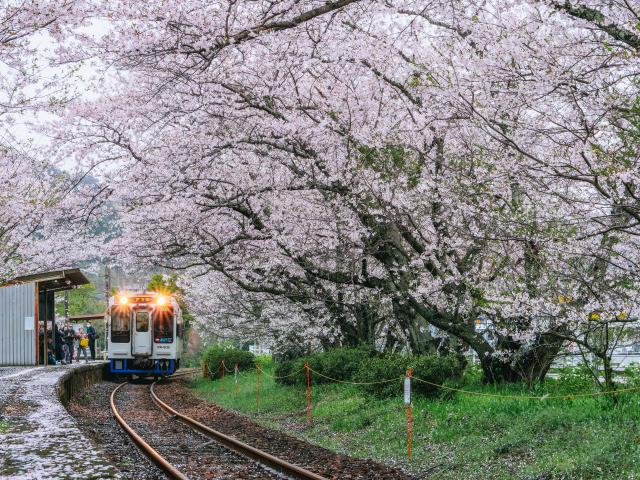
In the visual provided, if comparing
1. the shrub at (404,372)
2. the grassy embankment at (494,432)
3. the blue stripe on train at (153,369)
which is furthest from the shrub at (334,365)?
the blue stripe on train at (153,369)

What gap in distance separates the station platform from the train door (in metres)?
12.9

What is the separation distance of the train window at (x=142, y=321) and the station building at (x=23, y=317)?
285 cm

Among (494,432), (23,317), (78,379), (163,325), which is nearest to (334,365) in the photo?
(494,432)

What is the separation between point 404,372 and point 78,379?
507 inches

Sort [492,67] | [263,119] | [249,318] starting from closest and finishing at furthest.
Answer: [492,67] → [263,119] → [249,318]

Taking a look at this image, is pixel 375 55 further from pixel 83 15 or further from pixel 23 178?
pixel 23 178

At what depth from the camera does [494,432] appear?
30.4 ft

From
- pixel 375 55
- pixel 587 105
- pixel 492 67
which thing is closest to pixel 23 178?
pixel 375 55

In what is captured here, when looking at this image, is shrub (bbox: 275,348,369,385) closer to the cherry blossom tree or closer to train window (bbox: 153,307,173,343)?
the cherry blossom tree

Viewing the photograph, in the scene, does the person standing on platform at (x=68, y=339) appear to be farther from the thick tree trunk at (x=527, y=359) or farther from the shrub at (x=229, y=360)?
the thick tree trunk at (x=527, y=359)

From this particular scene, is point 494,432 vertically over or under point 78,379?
over

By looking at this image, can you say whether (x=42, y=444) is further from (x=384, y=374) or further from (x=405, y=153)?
(x=405, y=153)

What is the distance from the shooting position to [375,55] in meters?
11.2

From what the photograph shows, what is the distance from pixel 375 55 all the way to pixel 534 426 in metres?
5.80
